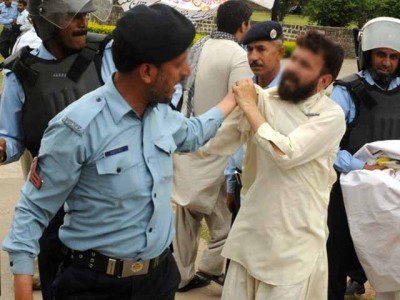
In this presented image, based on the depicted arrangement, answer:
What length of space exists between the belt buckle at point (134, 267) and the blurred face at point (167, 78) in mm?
546

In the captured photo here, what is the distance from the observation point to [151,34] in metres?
2.30

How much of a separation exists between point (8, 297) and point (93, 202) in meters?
2.34

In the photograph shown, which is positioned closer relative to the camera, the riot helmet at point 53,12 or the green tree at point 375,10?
the riot helmet at point 53,12

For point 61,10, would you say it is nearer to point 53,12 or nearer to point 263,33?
point 53,12

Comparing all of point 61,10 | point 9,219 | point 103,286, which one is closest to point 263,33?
point 61,10

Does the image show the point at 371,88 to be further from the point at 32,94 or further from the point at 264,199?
the point at 32,94

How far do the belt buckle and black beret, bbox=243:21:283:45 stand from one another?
6.00 ft

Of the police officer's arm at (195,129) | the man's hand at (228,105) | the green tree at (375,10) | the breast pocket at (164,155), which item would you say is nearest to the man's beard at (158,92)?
the breast pocket at (164,155)

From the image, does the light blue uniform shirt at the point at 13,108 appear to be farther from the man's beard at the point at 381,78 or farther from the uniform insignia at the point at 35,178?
the man's beard at the point at 381,78

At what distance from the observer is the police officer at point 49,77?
3.21 m

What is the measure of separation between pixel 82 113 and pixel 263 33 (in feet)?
6.15

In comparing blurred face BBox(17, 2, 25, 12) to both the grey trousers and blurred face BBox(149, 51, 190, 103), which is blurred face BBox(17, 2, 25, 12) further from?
blurred face BBox(149, 51, 190, 103)

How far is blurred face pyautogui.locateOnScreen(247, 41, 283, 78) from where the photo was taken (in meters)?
3.98

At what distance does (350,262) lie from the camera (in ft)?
13.8
